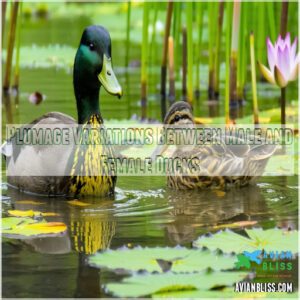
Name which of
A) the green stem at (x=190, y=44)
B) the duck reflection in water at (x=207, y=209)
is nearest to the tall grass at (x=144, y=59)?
the green stem at (x=190, y=44)

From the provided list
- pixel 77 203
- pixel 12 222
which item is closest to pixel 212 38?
pixel 77 203

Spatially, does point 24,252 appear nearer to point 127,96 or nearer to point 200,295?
point 200,295

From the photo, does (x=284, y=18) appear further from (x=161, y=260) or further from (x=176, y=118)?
(x=161, y=260)

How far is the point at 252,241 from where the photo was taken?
5.10 meters

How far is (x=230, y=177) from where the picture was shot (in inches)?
274

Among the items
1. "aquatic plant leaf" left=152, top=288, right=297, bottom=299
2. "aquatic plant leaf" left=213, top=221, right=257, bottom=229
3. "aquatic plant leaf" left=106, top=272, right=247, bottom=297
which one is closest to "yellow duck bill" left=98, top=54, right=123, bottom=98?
"aquatic plant leaf" left=213, top=221, right=257, bottom=229

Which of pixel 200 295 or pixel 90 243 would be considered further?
pixel 90 243

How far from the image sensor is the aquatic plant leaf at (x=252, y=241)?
498cm

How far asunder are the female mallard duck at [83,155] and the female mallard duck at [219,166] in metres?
0.53

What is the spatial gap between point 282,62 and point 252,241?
2251 millimetres

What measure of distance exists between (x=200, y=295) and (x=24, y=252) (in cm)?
124

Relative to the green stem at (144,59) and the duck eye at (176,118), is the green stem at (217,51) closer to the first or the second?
the green stem at (144,59)

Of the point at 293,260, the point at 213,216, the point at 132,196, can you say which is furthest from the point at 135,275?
the point at 132,196

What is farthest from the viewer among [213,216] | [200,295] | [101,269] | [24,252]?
[213,216]
